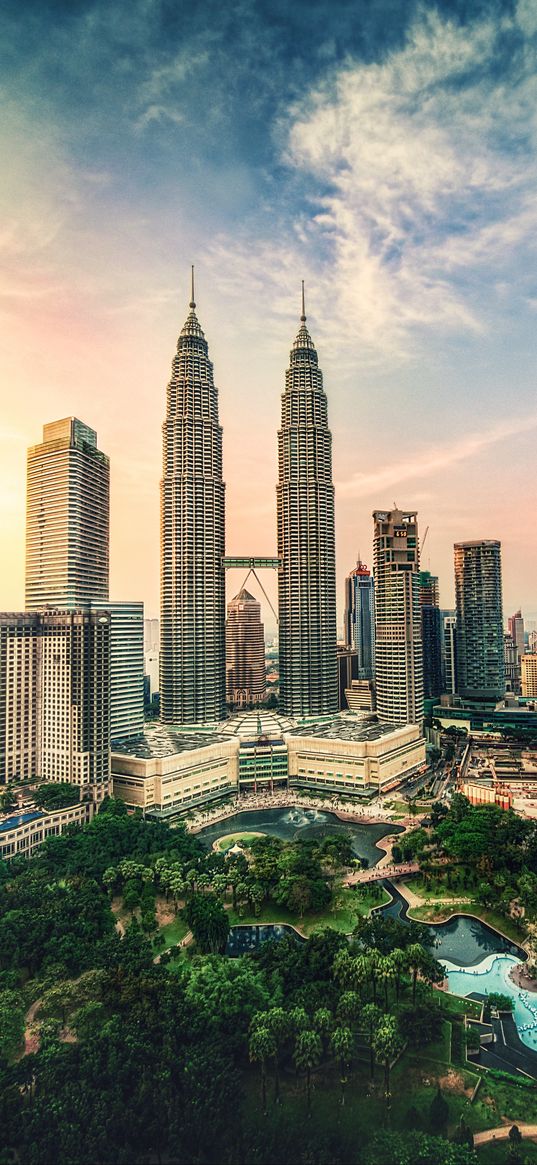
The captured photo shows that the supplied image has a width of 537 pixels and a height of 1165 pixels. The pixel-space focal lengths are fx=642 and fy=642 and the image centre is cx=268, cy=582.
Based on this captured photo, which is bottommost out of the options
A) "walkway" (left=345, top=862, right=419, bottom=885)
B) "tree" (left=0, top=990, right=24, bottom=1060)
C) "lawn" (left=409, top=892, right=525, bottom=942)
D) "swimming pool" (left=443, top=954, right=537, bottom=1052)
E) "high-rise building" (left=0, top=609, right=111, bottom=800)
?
"swimming pool" (left=443, top=954, right=537, bottom=1052)

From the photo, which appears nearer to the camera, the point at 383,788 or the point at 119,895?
the point at 119,895

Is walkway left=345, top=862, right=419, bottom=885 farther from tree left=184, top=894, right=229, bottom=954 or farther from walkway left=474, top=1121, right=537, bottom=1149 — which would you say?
walkway left=474, top=1121, right=537, bottom=1149

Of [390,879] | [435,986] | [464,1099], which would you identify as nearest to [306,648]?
[390,879]

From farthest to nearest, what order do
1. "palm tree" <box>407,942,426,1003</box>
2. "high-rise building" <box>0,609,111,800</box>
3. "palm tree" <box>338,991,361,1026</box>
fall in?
"high-rise building" <box>0,609,111,800</box>
"palm tree" <box>407,942,426,1003</box>
"palm tree" <box>338,991,361,1026</box>

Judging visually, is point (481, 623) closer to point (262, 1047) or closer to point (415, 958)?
point (415, 958)

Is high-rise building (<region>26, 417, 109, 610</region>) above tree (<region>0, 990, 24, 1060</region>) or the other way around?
above

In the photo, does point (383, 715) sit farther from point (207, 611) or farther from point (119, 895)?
point (119, 895)

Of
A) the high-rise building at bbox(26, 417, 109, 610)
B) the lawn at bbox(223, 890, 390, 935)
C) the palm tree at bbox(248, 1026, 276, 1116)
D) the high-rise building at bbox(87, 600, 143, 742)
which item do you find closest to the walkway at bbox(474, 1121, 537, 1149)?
the palm tree at bbox(248, 1026, 276, 1116)
